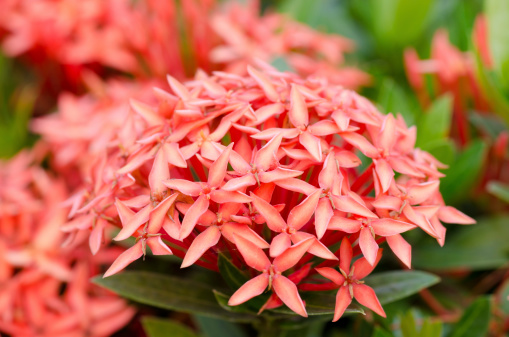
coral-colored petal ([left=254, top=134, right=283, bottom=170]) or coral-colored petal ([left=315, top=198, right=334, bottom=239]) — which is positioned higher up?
coral-colored petal ([left=254, top=134, right=283, bottom=170])

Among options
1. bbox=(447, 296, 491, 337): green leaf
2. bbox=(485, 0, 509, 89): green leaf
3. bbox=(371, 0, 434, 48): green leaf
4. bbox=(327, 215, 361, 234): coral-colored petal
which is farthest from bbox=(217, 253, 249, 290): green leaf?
bbox=(371, 0, 434, 48): green leaf

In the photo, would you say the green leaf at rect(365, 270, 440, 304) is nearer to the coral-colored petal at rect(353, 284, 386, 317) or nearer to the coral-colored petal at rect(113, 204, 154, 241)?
the coral-colored petal at rect(353, 284, 386, 317)

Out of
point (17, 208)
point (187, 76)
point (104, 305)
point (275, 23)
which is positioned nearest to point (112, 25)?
point (187, 76)

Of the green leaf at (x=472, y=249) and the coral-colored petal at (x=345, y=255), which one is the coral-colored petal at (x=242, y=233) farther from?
the green leaf at (x=472, y=249)

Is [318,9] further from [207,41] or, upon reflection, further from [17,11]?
[17,11]

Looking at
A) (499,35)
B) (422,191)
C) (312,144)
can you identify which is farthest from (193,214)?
(499,35)

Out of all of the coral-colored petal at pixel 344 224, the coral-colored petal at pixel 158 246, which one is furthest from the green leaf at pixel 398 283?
the coral-colored petal at pixel 158 246

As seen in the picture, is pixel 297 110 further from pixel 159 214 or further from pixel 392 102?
pixel 392 102
